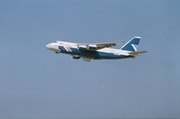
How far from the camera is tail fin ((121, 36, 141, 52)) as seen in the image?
4669 cm

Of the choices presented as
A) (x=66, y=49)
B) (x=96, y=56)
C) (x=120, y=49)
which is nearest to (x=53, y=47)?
(x=66, y=49)

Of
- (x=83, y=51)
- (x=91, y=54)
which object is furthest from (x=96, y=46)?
(x=83, y=51)

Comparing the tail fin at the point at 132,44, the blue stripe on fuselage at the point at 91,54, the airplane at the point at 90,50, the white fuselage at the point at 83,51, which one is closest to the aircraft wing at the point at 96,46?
the airplane at the point at 90,50

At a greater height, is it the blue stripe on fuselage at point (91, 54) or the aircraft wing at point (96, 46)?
the aircraft wing at point (96, 46)

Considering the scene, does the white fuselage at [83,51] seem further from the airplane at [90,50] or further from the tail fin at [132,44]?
the tail fin at [132,44]

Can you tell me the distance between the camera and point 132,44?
47.1 m

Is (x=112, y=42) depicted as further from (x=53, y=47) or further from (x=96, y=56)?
(x=53, y=47)

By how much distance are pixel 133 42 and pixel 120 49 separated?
7.99 ft

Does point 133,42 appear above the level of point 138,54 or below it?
above

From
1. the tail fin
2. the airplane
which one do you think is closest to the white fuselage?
the airplane

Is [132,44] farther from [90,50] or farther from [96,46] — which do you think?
[90,50]

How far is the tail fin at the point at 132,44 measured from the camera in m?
46.7

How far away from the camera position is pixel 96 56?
148 ft

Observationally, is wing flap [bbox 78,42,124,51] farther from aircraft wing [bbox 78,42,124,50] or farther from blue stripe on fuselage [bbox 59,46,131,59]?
blue stripe on fuselage [bbox 59,46,131,59]
